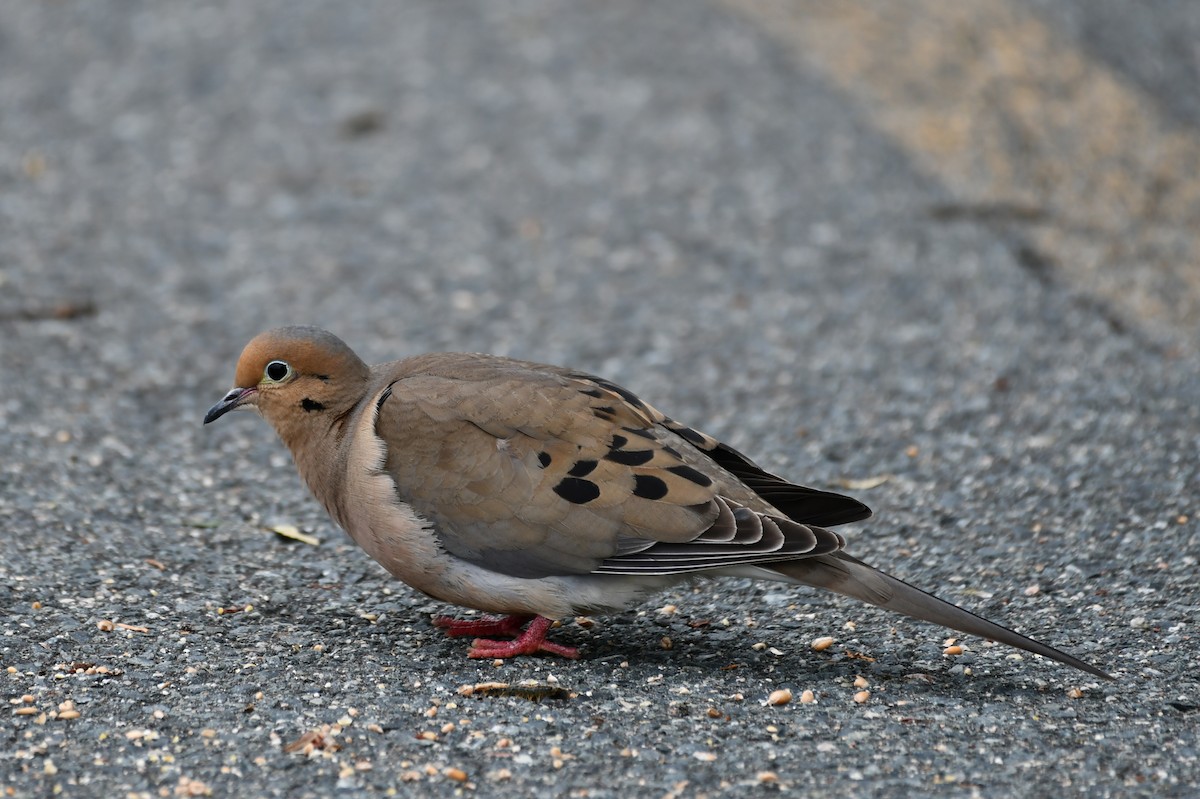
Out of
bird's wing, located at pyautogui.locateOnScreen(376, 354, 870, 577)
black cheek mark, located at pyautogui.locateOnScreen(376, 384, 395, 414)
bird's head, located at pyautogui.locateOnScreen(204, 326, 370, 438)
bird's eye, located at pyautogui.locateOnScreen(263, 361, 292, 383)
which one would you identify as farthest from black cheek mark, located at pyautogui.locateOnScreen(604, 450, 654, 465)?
bird's eye, located at pyautogui.locateOnScreen(263, 361, 292, 383)

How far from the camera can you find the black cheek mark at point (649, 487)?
4223 millimetres

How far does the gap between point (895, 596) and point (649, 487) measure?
772mm

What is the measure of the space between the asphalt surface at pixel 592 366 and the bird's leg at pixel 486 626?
0.07 meters

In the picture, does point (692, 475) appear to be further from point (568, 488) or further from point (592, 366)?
point (592, 366)

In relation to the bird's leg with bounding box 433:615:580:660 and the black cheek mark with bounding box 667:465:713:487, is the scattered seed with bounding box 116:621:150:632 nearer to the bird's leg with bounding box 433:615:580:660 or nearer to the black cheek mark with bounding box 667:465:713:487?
the bird's leg with bounding box 433:615:580:660

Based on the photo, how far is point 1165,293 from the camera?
291 inches

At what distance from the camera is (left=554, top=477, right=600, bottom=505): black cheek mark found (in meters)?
4.22

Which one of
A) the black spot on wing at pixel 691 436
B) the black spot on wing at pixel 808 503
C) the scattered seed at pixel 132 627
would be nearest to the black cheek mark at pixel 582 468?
the black spot on wing at pixel 691 436

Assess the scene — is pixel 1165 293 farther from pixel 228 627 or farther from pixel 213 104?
pixel 213 104

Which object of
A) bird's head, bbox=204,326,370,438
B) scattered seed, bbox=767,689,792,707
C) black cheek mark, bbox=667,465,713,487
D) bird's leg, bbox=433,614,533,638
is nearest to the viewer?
scattered seed, bbox=767,689,792,707

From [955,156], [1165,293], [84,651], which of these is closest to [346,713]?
[84,651]

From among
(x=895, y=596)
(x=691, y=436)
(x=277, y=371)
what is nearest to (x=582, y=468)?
(x=691, y=436)

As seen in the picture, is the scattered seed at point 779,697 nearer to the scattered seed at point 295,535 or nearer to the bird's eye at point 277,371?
Result: the bird's eye at point 277,371

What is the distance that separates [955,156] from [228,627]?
5.92 meters
